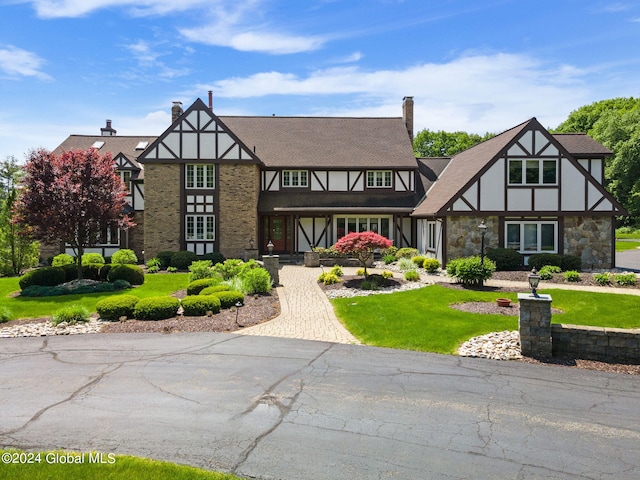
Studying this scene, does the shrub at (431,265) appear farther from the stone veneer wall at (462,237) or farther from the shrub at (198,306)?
the shrub at (198,306)

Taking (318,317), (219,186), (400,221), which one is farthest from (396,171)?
(318,317)

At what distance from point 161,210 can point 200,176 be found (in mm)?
2988

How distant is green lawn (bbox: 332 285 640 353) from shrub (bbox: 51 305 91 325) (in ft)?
23.6

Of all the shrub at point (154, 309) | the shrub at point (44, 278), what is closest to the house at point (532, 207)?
the shrub at point (154, 309)

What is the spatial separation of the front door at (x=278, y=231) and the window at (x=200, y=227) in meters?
3.88

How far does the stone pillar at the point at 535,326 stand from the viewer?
31.3 feet

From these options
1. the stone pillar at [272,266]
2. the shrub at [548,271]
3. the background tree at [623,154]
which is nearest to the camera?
the stone pillar at [272,266]

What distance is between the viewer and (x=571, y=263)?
20969 millimetres

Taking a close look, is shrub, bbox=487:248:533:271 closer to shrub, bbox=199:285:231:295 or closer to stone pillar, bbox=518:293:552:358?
stone pillar, bbox=518:293:552:358

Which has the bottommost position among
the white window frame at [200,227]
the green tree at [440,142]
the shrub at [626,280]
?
the shrub at [626,280]

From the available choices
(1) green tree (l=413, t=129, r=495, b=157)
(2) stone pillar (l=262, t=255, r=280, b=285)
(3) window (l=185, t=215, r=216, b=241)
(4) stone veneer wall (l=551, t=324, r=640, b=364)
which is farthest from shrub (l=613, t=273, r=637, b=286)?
(1) green tree (l=413, t=129, r=495, b=157)

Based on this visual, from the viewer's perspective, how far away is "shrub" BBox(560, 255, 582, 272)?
826 inches

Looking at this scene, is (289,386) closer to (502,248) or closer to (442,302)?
(442,302)

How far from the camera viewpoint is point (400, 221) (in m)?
29.0
